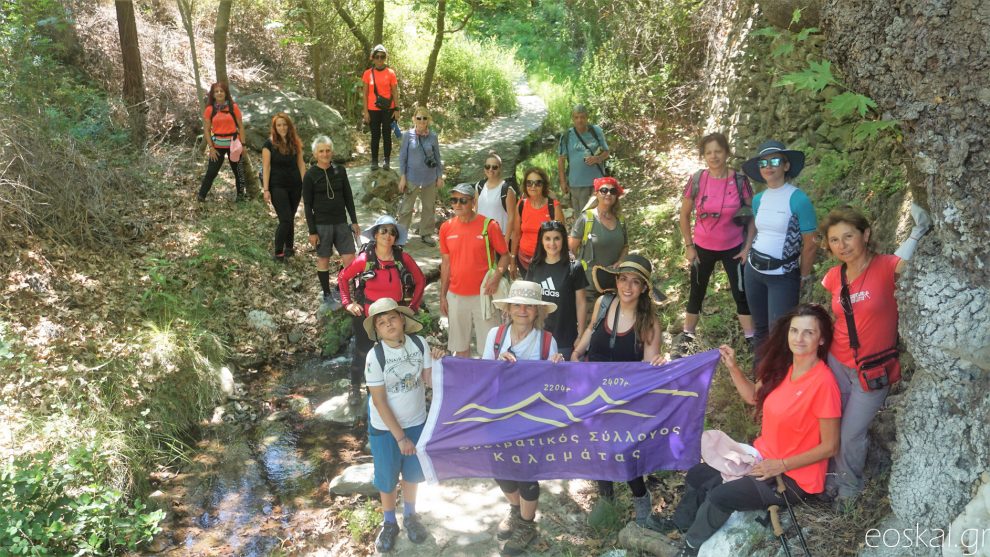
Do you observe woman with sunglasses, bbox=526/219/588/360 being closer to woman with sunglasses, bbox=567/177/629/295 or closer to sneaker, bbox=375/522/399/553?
woman with sunglasses, bbox=567/177/629/295

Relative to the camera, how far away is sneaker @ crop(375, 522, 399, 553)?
5.53m

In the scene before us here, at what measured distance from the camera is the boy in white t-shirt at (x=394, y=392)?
5.06 metres

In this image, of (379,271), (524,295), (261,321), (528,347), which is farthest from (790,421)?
(261,321)

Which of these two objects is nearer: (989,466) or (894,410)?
(989,466)

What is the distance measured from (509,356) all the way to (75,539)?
3.63 meters

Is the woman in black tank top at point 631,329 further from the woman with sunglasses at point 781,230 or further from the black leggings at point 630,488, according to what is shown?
the woman with sunglasses at point 781,230

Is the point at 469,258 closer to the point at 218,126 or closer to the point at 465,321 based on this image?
the point at 465,321

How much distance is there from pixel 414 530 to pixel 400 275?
2235 mm

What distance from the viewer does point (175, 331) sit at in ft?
26.2

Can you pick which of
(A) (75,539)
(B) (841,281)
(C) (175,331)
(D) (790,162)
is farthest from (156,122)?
(B) (841,281)

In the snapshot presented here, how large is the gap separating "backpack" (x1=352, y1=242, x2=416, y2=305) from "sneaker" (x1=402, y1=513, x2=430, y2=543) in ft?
6.39

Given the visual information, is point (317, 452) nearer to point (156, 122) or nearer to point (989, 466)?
point (989, 466)

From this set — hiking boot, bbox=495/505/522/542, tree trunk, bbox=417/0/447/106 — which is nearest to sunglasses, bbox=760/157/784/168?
hiking boot, bbox=495/505/522/542

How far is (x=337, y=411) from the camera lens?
779 cm
